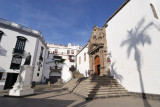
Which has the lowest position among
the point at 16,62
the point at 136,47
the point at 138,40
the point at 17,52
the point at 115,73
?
the point at 115,73

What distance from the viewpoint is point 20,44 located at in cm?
1379

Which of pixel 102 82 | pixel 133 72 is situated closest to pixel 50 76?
pixel 102 82

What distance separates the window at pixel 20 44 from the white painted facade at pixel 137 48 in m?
14.4

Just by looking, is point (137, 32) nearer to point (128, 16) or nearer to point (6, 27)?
point (128, 16)

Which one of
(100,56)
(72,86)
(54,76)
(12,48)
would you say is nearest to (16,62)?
(12,48)

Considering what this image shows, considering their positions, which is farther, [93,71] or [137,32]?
[93,71]

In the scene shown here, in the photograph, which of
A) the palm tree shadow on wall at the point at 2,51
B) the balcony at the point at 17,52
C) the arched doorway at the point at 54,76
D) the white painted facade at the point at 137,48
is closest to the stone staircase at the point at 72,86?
the white painted facade at the point at 137,48

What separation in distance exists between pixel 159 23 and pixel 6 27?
1931cm

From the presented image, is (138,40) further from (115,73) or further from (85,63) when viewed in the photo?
(85,63)

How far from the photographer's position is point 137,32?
→ 723 centimetres

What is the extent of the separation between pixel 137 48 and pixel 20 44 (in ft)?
54.6

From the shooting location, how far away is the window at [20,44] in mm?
13267

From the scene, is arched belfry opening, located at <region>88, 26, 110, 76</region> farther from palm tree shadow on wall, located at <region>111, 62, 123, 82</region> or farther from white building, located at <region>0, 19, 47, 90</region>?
white building, located at <region>0, 19, 47, 90</region>

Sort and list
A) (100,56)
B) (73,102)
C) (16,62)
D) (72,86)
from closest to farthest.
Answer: (73,102) → (72,86) → (100,56) → (16,62)
